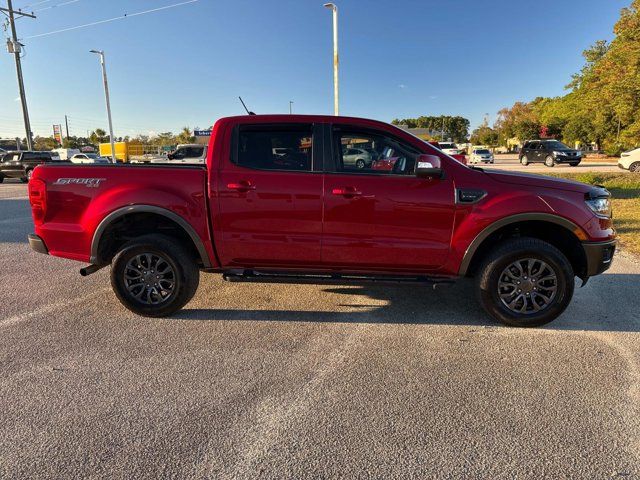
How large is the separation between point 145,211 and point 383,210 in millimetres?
2177

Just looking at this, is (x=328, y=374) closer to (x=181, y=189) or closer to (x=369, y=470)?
(x=369, y=470)

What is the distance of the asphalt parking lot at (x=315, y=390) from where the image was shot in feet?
7.21

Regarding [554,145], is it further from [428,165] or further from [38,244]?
[38,244]

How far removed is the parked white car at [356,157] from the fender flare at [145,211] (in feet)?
5.13

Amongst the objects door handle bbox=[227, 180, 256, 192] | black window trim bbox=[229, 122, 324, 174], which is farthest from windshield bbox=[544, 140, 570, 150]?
door handle bbox=[227, 180, 256, 192]

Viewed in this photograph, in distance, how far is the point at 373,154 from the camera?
385cm

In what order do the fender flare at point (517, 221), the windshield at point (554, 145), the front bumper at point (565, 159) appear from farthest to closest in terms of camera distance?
the windshield at point (554, 145), the front bumper at point (565, 159), the fender flare at point (517, 221)

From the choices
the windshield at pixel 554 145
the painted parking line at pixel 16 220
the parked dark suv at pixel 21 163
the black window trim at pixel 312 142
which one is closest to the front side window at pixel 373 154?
the black window trim at pixel 312 142

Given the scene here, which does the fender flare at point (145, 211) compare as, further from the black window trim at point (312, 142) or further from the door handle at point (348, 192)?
the door handle at point (348, 192)

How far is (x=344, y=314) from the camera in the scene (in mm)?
4184

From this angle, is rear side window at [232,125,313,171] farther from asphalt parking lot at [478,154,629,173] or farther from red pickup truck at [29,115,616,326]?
asphalt parking lot at [478,154,629,173]

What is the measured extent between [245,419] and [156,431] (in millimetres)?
511

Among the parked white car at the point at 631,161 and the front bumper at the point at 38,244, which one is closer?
the front bumper at the point at 38,244

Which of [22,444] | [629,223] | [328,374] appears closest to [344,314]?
[328,374]
